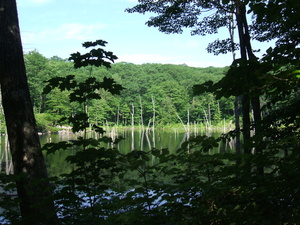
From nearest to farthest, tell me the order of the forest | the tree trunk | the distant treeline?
the forest < the tree trunk < the distant treeline

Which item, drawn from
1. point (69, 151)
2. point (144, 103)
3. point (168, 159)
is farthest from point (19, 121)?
point (144, 103)

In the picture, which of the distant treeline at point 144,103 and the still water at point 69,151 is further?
the distant treeline at point 144,103

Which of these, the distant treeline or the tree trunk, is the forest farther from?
the distant treeline

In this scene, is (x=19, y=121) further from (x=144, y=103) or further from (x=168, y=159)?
(x=144, y=103)

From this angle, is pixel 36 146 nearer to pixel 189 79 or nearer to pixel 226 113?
pixel 226 113

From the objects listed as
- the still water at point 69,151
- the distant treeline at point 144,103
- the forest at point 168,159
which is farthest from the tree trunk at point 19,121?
the distant treeline at point 144,103

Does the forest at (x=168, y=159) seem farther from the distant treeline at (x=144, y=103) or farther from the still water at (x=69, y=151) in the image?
the distant treeline at (x=144, y=103)

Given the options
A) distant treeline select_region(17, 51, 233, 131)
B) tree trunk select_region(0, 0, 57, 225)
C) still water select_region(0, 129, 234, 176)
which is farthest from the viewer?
distant treeline select_region(17, 51, 233, 131)

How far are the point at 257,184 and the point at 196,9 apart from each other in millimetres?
7730

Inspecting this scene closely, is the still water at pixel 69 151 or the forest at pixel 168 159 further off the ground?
the forest at pixel 168 159


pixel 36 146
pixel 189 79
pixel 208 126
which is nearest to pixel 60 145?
pixel 36 146

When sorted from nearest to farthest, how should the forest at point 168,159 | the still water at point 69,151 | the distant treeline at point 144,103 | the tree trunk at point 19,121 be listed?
1. the forest at point 168,159
2. the tree trunk at point 19,121
3. the still water at point 69,151
4. the distant treeline at point 144,103

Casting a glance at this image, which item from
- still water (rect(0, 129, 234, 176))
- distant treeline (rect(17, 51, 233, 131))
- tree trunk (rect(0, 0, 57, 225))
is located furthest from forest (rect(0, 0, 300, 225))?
distant treeline (rect(17, 51, 233, 131))

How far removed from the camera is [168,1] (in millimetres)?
7906
